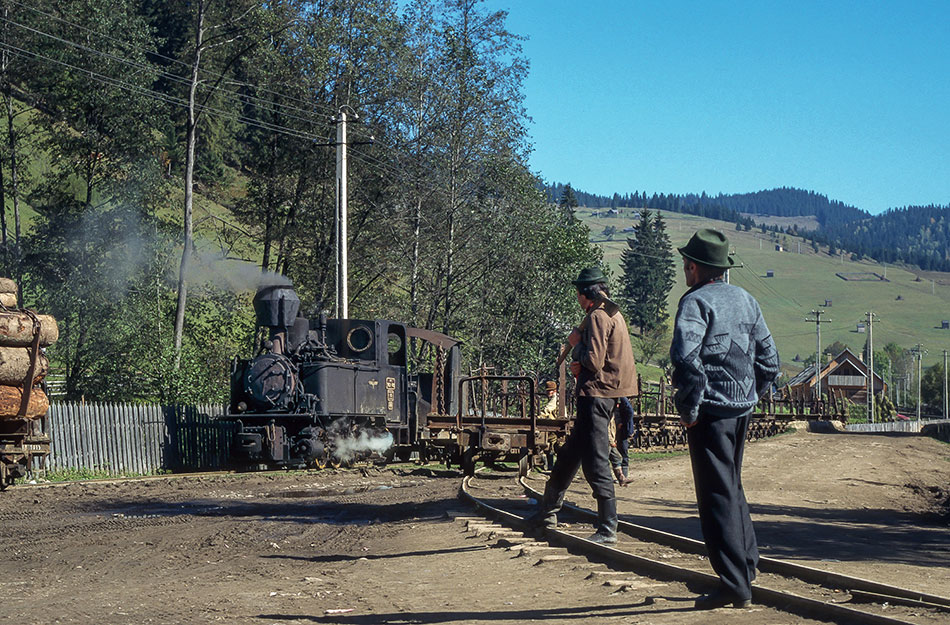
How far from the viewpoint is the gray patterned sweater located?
18.8ft

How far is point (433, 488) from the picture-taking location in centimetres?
1627

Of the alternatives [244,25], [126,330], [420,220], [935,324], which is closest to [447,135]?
[420,220]

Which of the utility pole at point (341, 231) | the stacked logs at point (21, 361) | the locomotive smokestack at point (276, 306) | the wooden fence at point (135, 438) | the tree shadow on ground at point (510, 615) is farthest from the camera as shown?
the utility pole at point (341, 231)

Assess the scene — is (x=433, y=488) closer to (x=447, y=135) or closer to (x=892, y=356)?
(x=447, y=135)

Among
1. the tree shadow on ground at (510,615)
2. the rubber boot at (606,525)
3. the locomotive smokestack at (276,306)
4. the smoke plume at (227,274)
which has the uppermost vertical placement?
the smoke plume at (227,274)

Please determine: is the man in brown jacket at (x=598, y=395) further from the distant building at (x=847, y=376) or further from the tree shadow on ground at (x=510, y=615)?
the distant building at (x=847, y=376)

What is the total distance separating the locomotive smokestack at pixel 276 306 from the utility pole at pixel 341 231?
13.3 ft

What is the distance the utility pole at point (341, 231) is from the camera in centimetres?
2694

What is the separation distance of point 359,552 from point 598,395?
2.69 m

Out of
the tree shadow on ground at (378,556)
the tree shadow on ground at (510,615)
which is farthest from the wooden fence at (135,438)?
the tree shadow on ground at (510,615)

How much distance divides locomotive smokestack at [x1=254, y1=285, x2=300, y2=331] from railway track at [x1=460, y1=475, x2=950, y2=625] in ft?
38.6

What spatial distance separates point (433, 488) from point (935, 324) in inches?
7533

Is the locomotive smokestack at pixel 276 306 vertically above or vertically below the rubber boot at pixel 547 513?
above

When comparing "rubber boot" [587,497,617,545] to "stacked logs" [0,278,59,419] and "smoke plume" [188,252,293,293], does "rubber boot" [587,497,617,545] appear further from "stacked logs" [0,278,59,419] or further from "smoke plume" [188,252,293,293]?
"smoke plume" [188,252,293,293]
